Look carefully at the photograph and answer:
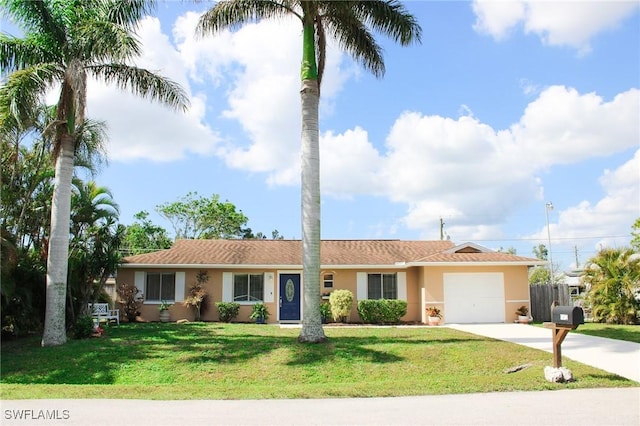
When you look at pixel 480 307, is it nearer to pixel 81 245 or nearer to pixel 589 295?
pixel 589 295

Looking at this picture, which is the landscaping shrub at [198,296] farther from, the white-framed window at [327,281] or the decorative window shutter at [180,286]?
the white-framed window at [327,281]

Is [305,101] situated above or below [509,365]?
above

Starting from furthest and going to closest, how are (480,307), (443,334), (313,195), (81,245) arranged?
(480,307) < (81,245) < (443,334) < (313,195)

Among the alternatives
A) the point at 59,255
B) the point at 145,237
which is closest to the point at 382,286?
the point at 59,255

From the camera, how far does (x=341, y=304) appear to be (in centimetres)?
2011

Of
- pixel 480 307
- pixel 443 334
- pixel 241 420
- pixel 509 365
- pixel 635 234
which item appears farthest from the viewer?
pixel 635 234

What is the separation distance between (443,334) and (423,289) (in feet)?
17.8

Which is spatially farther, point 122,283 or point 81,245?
point 122,283

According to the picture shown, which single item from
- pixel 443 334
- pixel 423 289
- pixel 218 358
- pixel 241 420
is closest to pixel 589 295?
pixel 423 289

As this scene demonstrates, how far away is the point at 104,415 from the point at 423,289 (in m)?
15.3

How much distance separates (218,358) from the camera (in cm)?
1148

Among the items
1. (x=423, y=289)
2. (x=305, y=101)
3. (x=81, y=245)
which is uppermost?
(x=305, y=101)

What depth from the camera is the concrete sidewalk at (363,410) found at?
21.9 ft

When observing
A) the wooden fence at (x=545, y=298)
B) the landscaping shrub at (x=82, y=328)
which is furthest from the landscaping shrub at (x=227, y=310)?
the wooden fence at (x=545, y=298)
